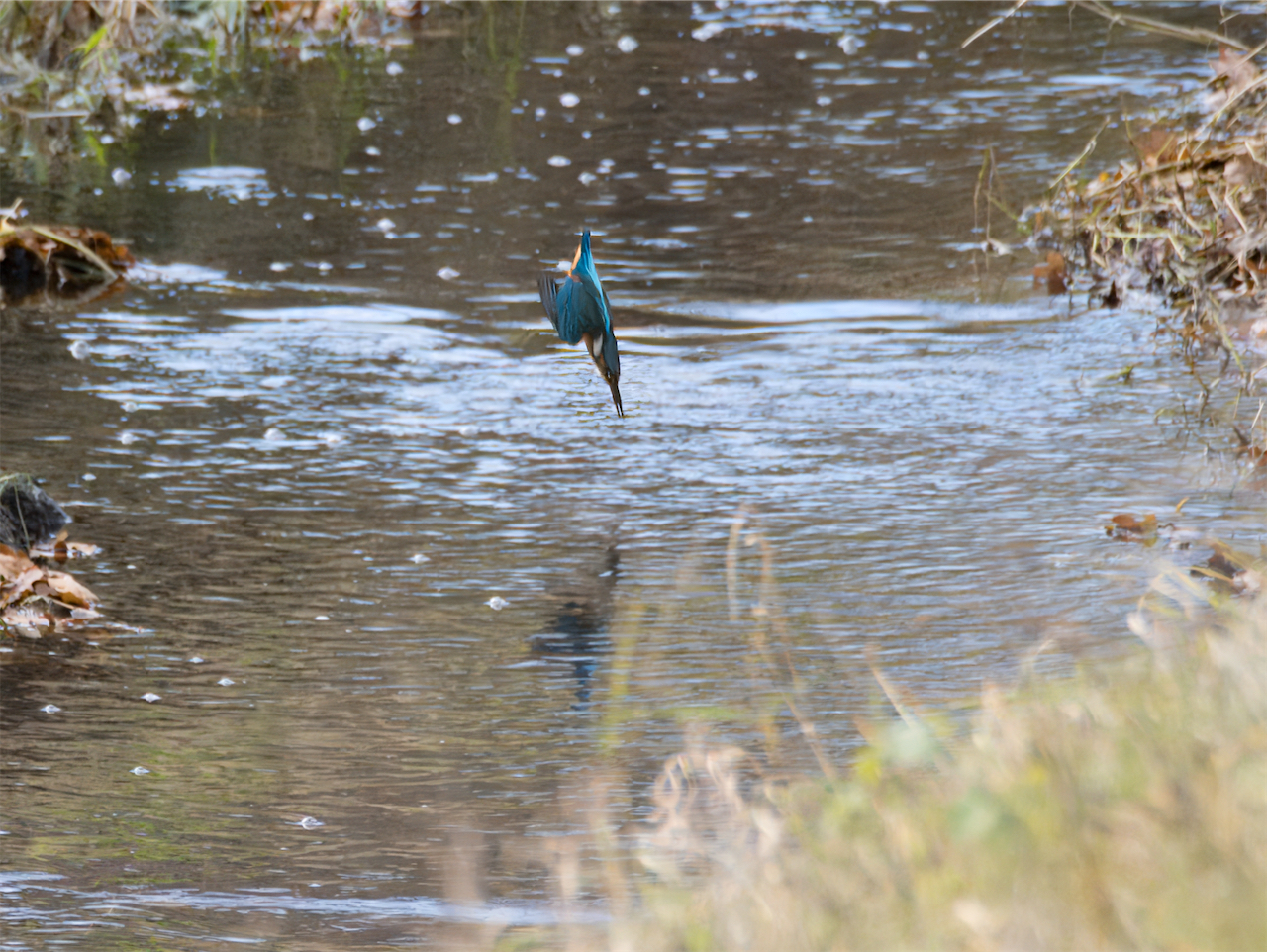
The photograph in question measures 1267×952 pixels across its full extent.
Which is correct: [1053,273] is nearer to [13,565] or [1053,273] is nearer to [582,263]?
[582,263]

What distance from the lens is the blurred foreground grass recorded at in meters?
1.42

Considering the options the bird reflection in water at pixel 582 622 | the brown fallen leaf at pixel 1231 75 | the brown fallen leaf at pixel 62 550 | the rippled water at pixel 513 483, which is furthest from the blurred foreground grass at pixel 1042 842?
the brown fallen leaf at pixel 1231 75

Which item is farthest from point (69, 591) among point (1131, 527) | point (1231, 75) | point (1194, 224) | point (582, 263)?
point (1231, 75)

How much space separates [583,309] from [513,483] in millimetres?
1142

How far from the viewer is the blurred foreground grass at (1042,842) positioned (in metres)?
1.42

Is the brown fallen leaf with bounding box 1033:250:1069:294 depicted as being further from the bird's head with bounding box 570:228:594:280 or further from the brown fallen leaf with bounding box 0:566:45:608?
the brown fallen leaf with bounding box 0:566:45:608

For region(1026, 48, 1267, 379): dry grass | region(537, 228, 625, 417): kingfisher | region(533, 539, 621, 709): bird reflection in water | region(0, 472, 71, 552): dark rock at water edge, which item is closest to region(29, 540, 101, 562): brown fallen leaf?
region(0, 472, 71, 552): dark rock at water edge

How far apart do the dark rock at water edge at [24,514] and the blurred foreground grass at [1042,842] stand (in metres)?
2.30

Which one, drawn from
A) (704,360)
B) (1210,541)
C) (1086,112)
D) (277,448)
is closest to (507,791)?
(1210,541)

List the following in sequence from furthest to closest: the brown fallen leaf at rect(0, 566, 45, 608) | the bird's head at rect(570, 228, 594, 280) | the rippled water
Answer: the brown fallen leaf at rect(0, 566, 45, 608), the bird's head at rect(570, 228, 594, 280), the rippled water

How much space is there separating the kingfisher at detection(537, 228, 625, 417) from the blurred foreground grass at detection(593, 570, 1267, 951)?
1318 mm

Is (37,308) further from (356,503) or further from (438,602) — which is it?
(438,602)

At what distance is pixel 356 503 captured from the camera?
409 cm

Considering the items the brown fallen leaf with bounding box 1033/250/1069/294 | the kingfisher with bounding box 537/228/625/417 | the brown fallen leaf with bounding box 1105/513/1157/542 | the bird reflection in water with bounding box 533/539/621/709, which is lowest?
the bird reflection in water with bounding box 533/539/621/709
